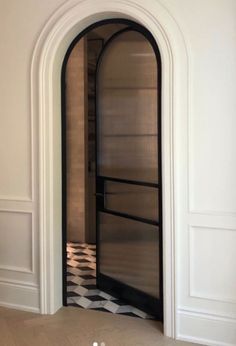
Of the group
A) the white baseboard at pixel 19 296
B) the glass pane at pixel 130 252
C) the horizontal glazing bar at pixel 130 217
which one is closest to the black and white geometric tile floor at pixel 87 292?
the glass pane at pixel 130 252

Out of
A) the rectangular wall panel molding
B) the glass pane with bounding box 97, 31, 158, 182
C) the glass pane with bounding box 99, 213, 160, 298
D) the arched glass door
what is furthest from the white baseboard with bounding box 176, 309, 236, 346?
the glass pane with bounding box 97, 31, 158, 182

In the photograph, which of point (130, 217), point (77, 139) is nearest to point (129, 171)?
point (130, 217)

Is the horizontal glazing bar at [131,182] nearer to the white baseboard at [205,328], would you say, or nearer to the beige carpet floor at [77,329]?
the white baseboard at [205,328]

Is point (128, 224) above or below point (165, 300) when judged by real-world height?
above

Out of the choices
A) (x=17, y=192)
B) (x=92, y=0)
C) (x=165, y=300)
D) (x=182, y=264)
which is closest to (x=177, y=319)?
(x=165, y=300)

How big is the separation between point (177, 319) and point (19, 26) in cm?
276

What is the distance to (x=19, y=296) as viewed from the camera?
3621 millimetres

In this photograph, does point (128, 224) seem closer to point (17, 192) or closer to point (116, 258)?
point (116, 258)

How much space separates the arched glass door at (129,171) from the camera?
11.3ft

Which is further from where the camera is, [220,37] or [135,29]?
[135,29]

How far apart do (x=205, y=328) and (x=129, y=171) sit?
1442 millimetres

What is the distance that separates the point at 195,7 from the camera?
2.97 m

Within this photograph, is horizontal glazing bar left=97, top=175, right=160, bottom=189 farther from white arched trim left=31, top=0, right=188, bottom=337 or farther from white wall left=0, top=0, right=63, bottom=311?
white wall left=0, top=0, right=63, bottom=311

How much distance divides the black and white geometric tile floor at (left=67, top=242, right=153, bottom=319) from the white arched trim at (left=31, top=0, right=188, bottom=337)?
29 centimetres
